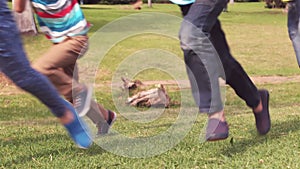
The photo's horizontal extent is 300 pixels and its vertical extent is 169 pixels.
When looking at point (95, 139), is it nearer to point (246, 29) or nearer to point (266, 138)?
point (266, 138)

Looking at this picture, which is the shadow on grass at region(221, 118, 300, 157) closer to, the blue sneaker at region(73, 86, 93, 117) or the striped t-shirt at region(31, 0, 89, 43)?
the blue sneaker at region(73, 86, 93, 117)

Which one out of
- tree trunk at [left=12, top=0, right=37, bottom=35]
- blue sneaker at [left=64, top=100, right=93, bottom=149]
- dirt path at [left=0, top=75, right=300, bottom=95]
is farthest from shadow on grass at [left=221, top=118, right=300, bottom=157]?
tree trunk at [left=12, top=0, right=37, bottom=35]

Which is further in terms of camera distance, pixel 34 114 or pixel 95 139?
pixel 34 114

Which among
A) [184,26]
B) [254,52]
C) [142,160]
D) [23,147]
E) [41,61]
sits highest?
[184,26]

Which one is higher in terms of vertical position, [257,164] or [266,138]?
[257,164]

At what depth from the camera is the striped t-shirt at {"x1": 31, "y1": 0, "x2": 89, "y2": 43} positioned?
150 inches

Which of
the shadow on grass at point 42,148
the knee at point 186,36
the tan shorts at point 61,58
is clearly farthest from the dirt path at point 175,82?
the knee at point 186,36

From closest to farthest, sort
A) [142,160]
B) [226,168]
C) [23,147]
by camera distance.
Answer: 1. [226,168]
2. [142,160]
3. [23,147]

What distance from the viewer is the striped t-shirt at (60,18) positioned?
382 cm

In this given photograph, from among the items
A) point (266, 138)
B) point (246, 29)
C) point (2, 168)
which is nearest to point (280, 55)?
point (246, 29)

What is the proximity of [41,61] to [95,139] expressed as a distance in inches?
35.8

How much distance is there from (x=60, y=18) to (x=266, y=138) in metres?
1.92

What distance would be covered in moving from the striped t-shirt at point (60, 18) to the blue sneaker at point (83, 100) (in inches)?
18.2

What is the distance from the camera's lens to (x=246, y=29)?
29859 mm
